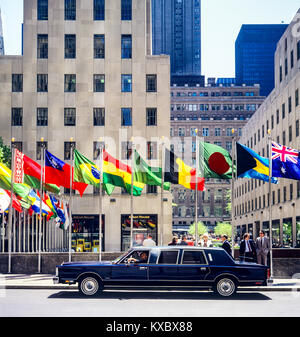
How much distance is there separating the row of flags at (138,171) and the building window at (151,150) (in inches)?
693

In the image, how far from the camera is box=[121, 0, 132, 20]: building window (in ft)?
156

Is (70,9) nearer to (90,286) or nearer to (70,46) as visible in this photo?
(70,46)

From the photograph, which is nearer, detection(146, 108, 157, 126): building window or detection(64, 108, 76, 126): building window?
detection(146, 108, 157, 126): building window

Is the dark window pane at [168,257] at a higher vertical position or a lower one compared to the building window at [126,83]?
lower

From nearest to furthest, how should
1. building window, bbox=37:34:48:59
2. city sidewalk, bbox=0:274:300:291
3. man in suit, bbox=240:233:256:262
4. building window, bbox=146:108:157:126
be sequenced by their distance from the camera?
city sidewalk, bbox=0:274:300:291 < man in suit, bbox=240:233:256:262 < building window, bbox=146:108:157:126 < building window, bbox=37:34:48:59

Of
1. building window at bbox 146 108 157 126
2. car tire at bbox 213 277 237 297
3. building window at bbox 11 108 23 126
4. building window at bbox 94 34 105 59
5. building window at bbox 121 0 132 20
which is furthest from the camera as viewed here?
building window at bbox 121 0 132 20

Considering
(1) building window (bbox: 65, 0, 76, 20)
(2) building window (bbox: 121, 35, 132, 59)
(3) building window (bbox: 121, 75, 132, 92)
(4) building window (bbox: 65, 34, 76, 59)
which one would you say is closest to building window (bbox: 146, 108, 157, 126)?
(3) building window (bbox: 121, 75, 132, 92)

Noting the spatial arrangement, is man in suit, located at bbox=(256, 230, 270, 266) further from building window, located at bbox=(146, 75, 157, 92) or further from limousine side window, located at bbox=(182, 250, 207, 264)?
building window, located at bbox=(146, 75, 157, 92)

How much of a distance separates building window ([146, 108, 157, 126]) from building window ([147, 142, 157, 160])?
1830 mm

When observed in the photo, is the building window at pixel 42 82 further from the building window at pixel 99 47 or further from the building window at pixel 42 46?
the building window at pixel 99 47

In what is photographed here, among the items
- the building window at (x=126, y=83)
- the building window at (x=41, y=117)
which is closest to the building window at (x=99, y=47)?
the building window at (x=126, y=83)

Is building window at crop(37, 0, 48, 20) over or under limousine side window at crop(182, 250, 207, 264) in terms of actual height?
over

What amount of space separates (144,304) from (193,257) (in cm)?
267

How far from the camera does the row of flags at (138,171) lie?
23.7 metres
